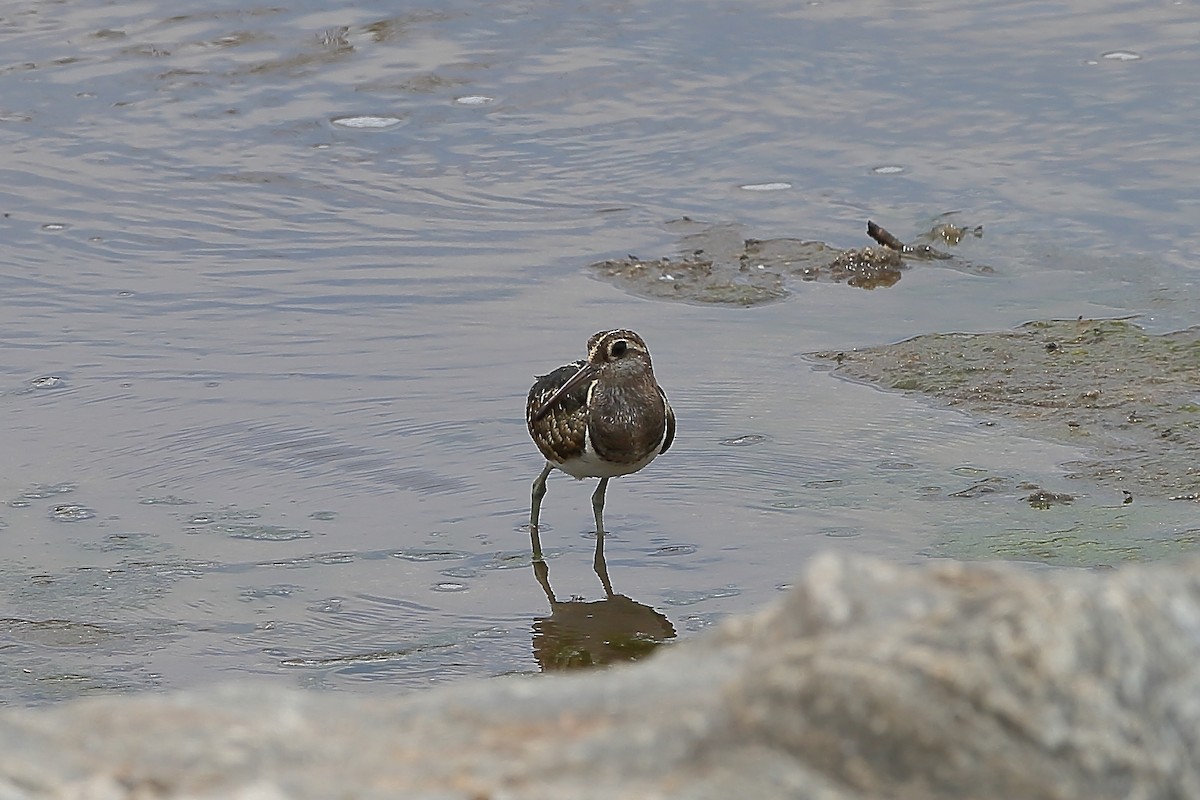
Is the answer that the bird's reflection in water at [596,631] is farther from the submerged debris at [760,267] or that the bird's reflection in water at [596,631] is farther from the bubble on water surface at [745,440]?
the submerged debris at [760,267]

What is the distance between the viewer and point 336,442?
817 cm

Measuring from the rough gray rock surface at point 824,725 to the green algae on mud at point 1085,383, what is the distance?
5.29 metres

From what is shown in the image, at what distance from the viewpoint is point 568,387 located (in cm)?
739

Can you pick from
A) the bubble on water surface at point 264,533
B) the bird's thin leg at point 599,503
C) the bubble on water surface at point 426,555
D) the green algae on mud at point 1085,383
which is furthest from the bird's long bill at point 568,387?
the green algae on mud at point 1085,383

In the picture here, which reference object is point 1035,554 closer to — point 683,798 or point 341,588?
point 341,588

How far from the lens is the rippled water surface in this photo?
6762mm

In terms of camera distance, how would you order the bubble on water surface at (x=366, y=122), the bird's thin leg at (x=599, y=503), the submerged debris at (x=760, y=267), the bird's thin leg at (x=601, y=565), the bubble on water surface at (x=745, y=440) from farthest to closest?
the bubble on water surface at (x=366, y=122)
the submerged debris at (x=760, y=267)
the bubble on water surface at (x=745, y=440)
the bird's thin leg at (x=599, y=503)
the bird's thin leg at (x=601, y=565)

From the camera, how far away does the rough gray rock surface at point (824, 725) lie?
1964 mm

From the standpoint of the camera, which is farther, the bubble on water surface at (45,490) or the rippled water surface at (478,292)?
the bubble on water surface at (45,490)

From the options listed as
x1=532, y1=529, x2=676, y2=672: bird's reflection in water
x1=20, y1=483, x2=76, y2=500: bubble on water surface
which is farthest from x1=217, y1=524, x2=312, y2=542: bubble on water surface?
x1=532, y1=529, x2=676, y2=672: bird's reflection in water

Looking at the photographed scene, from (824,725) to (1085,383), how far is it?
6648mm

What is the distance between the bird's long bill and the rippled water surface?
0.45 metres

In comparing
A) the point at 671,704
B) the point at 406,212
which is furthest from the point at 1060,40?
the point at 671,704

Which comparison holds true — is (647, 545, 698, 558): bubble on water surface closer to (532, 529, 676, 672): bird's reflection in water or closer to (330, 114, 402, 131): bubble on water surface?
(532, 529, 676, 672): bird's reflection in water
